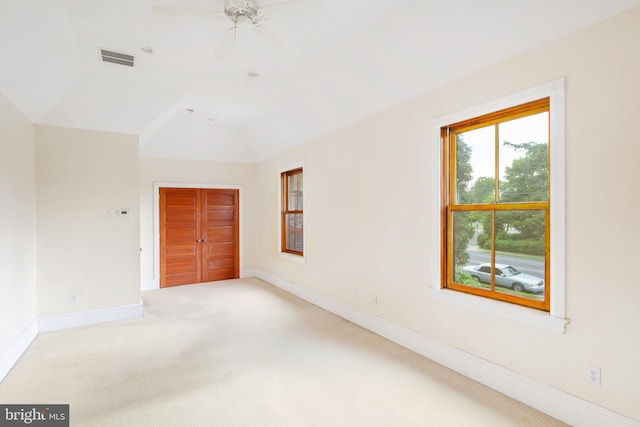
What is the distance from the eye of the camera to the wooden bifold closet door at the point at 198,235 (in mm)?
6191

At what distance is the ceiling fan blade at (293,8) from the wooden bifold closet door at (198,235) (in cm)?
485

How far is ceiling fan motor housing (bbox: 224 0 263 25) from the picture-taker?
220cm

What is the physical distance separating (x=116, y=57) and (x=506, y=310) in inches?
166

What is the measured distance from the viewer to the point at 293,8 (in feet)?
6.83

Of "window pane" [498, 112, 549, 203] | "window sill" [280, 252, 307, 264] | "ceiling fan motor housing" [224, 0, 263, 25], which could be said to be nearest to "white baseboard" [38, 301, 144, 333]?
"window sill" [280, 252, 307, 264]

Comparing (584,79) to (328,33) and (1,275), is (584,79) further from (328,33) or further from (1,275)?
(1,275)

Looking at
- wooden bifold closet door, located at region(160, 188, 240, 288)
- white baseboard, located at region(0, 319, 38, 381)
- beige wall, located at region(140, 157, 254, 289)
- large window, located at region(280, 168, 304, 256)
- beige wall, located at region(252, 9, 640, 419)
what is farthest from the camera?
wooden bifold closet door, located at region(160, 188, 240, 288)

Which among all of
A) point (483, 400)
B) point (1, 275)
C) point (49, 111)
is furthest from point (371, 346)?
point (49, 111)

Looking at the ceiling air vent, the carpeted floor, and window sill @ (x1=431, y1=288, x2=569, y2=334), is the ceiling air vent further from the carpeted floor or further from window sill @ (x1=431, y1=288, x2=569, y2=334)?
window sill @ (x1=431, y1=288, x2=569, y2=334)

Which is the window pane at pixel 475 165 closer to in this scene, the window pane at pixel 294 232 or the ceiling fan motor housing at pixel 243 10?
the ceiling fan motor housing at pixel 243 10

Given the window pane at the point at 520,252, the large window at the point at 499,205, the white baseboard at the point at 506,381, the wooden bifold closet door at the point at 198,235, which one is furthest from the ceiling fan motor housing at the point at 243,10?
the wooden bifold closet door at the point at 198,235

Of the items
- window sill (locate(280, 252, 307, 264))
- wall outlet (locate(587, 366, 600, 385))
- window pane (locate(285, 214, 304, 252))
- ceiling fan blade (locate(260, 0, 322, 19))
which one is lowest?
wall outlet (locate(587, 366, 600, 385))

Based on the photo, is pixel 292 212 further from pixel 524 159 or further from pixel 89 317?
pixel 524 159

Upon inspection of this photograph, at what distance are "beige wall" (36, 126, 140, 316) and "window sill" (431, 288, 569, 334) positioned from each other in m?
3.99
